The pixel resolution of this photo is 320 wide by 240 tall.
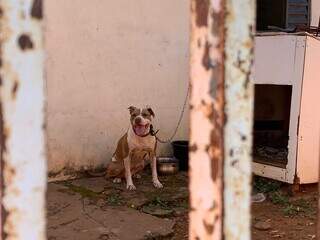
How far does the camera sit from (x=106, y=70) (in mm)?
6098

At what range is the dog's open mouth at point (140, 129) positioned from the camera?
5.68 m

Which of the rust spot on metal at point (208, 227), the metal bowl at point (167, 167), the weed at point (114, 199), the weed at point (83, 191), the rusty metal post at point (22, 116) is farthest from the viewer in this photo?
the metal bowl at point (167, 167)

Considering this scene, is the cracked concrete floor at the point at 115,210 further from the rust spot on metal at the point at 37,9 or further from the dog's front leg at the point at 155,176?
A: the rust spot on metal at the point at 37,9

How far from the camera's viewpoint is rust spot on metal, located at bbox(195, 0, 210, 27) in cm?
94

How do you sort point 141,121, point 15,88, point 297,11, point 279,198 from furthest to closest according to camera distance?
point 297,11, point 141,121, point 279,198, point 15,88

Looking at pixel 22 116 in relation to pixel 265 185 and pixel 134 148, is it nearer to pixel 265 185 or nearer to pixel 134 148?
pixel 134 148

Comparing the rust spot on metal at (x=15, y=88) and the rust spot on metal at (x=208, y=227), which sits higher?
the rust spot on metal at (x=15, y=88)

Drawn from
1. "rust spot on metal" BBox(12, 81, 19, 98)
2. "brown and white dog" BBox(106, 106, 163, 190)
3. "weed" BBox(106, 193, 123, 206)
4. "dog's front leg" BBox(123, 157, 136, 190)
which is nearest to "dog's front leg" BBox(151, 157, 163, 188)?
"brown and white dog" BBox(106, 106, 163, 190)

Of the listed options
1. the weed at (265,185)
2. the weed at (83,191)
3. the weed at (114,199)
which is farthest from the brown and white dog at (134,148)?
the weed at (265,185)

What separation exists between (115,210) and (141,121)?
1107 millimetres

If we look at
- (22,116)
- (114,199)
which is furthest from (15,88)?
(114,199)

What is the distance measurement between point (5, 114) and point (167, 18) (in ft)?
18.7

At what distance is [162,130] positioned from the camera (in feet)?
21.7

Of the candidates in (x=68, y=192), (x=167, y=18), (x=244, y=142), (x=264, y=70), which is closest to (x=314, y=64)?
(x=264, y=70)
